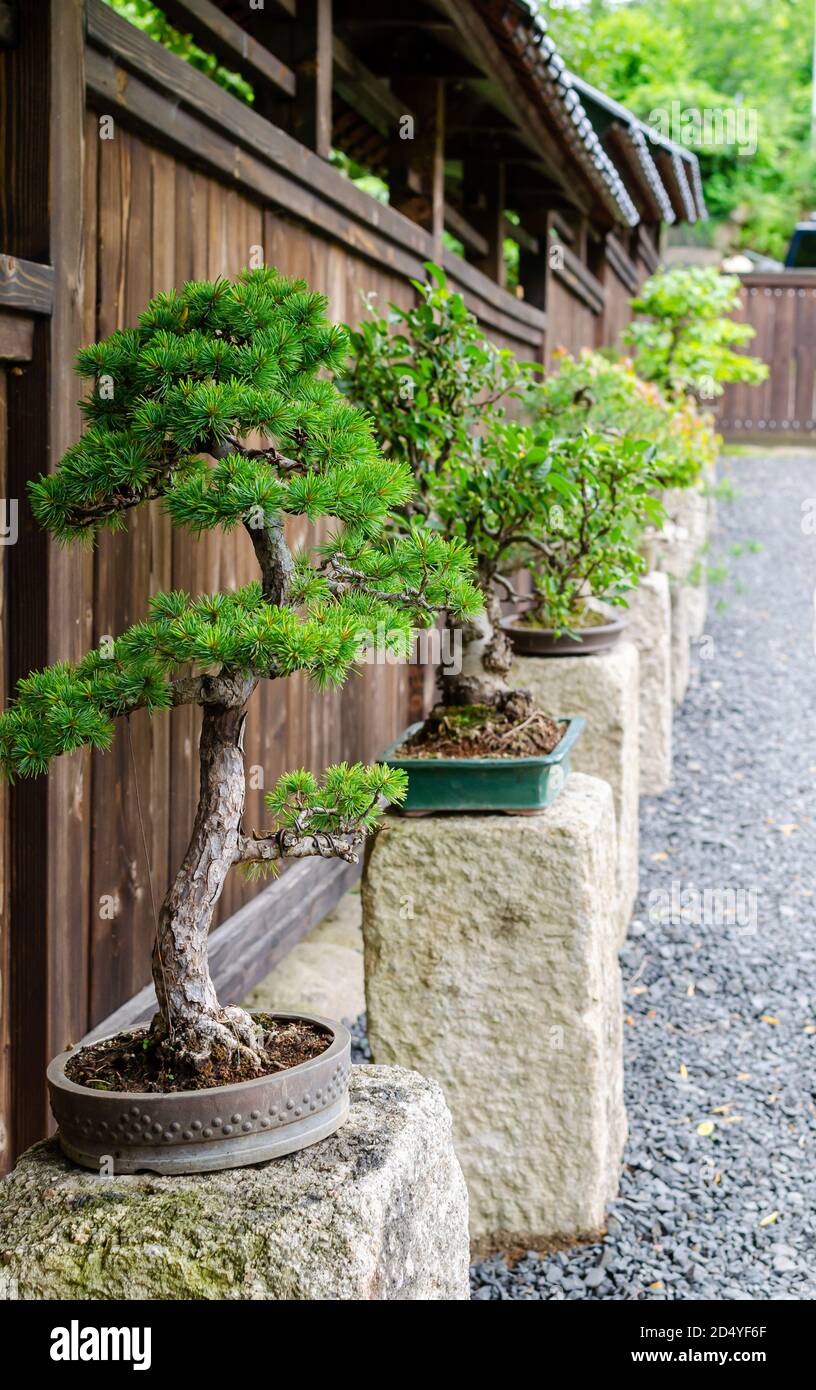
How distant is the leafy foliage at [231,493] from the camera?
158 centimetres

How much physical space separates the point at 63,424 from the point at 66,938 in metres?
0.93

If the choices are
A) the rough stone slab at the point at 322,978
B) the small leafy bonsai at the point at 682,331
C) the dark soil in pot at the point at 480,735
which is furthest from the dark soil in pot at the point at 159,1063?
the small leafy bonsai at the point at 682,331

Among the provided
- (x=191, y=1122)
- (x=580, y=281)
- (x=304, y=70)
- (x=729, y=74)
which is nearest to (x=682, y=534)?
(x=580, y=281)

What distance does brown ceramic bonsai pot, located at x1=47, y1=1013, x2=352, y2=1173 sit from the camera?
5.19ft

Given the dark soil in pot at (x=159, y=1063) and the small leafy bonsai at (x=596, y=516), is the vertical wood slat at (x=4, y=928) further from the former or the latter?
the small leafy bonsai at (x=596, y=516)

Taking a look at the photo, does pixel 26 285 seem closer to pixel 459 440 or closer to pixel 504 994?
pixel 459 440

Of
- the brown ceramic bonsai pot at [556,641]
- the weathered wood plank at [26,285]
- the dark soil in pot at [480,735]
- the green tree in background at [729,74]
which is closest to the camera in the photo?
the weathered wood plank at [26,285]

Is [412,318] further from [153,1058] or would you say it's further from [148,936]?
[153,1058]

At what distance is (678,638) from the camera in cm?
794

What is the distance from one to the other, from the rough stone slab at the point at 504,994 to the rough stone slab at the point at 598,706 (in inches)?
70.3

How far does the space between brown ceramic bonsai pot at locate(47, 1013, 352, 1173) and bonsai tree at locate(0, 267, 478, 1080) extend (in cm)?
8

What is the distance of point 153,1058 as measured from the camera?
1722mm

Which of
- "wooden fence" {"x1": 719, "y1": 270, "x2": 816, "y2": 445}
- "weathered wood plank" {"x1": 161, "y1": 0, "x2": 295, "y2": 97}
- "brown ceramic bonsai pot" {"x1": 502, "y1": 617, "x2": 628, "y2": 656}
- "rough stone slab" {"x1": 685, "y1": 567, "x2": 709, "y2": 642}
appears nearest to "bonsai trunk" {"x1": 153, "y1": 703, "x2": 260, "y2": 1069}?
"weathered wood plank" {"x1": 161, "y1": 0, "x2": 295, "y2": 97}

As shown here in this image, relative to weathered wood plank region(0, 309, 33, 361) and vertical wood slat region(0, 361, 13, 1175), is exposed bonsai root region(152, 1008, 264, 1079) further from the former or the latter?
weathered wood plank region(0, 309, 33, 361)
